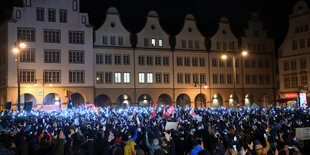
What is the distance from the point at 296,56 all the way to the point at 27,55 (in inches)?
1603

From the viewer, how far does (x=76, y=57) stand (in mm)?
49875

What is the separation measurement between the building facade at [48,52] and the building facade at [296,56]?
30878mm

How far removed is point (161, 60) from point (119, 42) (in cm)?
706

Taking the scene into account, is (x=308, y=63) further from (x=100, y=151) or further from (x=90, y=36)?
(x=100, y=151)

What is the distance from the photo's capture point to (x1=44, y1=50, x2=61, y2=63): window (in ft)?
158

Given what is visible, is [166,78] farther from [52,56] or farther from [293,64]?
[293,64]

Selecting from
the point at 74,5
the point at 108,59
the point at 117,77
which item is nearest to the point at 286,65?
the point at 117,77

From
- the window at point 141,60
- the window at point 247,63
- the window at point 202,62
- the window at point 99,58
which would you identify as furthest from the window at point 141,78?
the window at point 247,63

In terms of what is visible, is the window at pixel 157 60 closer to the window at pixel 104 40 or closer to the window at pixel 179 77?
the window at pixel 179 77

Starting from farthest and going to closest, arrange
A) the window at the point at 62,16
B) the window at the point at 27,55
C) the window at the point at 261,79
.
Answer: the window at the point at 261,79, the window at the point at 62,16, the window at the point at 27,55

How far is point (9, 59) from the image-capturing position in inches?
1837

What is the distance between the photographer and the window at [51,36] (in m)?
48.1

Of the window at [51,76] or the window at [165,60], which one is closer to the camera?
the window at [51,76]

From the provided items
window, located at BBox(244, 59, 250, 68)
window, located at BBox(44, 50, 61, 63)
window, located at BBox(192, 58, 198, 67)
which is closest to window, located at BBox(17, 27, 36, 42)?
window, located at BBox(44, 50, 61, 63)
